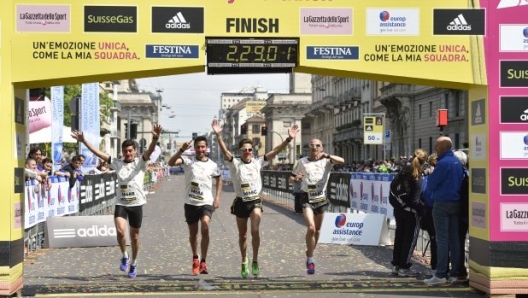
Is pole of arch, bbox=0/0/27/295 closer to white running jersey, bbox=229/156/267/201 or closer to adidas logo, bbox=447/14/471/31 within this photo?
white running jersey, bbox=229/156/267/201

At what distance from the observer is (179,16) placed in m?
9.78

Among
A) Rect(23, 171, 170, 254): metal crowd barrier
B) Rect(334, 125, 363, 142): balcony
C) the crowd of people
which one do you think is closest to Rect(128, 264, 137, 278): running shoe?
the crowd of people

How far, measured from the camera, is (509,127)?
380 inches

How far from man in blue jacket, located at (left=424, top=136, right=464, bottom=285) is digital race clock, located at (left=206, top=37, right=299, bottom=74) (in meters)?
2.46

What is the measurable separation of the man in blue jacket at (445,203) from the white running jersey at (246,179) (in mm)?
2452

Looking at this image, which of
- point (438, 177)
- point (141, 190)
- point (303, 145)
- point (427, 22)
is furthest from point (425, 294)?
point (303, 145)

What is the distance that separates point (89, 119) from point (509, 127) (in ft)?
59.7

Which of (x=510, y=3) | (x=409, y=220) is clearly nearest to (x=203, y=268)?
(x=409, y=220)

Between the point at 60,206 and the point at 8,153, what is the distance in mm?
8420

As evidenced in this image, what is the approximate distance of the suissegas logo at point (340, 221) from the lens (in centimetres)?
1622

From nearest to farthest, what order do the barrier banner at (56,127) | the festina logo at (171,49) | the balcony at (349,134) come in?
the festina logo at (171,49) → the barrier banner at (56,127) → the balcony at (349,134)

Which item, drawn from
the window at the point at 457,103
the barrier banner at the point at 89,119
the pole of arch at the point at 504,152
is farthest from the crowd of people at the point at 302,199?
the window at the point at 457,103

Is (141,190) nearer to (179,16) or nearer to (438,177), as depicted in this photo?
(179,16)

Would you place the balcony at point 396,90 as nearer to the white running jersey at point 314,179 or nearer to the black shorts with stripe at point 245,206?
the white running jersey at point 314,179
